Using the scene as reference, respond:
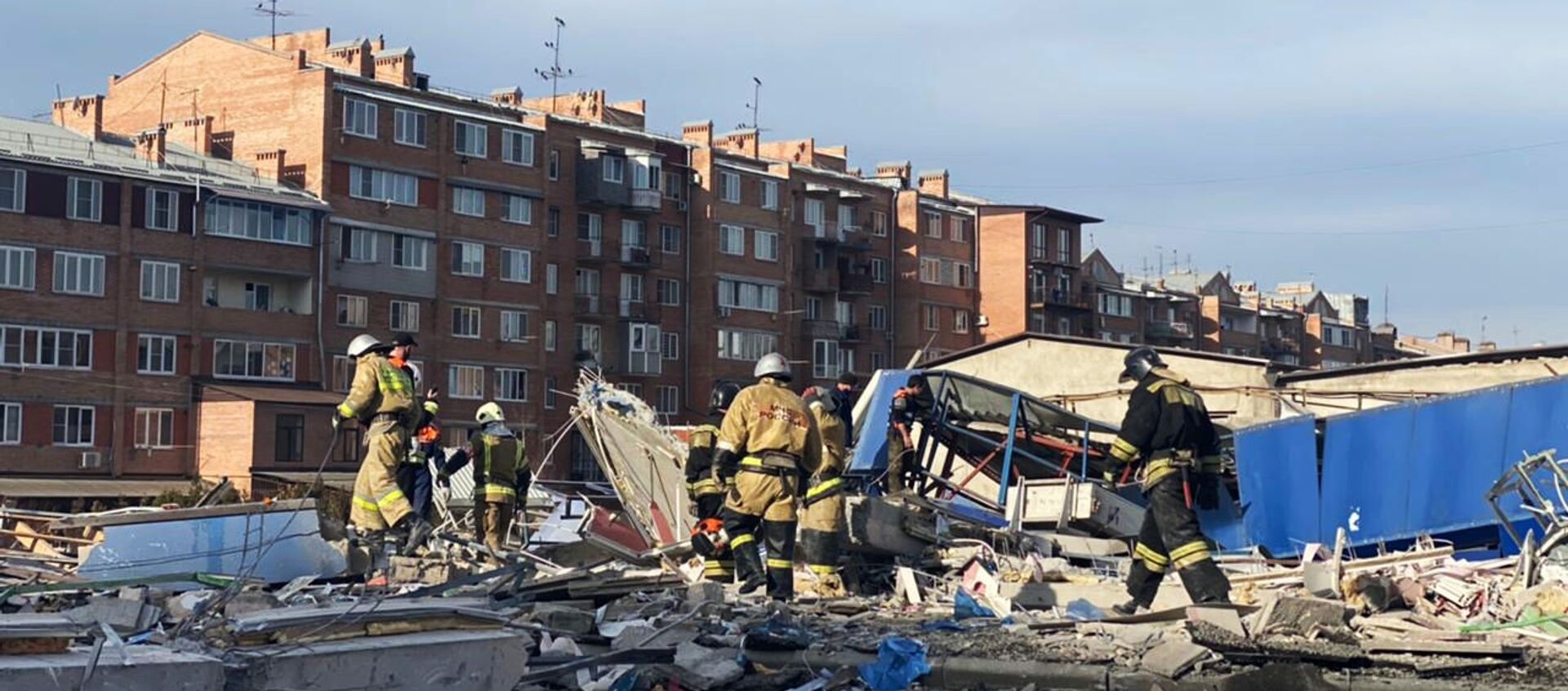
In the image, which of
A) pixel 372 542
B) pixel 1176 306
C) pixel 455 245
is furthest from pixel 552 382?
pixel 372 542

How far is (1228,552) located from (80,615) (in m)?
12.9

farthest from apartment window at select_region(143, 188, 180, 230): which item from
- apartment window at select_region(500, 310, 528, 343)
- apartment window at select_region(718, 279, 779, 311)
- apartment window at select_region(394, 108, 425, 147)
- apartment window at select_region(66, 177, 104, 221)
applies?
apartment window at select_region(718, 279, 779, 311)

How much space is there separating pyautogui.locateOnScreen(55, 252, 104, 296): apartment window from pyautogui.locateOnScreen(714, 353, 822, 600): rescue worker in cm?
4800

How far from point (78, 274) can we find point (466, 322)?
47.8 ft

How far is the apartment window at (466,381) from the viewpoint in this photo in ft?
214

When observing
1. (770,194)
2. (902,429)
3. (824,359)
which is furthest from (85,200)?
(902,429)

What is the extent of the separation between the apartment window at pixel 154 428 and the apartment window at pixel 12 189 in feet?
23.5

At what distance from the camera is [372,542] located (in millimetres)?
13703

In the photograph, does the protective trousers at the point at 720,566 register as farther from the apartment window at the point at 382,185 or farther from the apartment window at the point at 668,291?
the apartment window at the point at 668,291

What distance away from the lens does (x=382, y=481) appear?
13.5 meters

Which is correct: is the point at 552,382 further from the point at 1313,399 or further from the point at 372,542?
the point at 372,542

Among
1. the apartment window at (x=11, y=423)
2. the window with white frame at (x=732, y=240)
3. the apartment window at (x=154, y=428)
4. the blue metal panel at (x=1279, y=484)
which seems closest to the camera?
the blue metal panel at (x=1279, y=484)

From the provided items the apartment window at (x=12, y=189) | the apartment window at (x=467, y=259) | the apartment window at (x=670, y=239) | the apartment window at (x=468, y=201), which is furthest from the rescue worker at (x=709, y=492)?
the apartment window at (x=670, y=239)

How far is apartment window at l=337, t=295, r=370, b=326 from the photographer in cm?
6241
